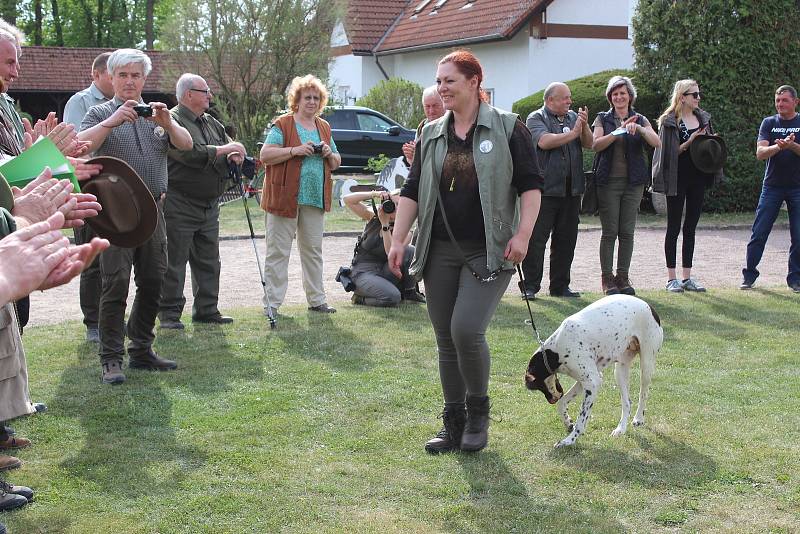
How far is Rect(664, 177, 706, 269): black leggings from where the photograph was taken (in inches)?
420

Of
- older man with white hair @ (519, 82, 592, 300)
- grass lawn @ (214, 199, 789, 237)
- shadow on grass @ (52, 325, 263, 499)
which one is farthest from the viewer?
grass lawn @ (214, 199, 789, 237)

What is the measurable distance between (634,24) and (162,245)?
14101 mm

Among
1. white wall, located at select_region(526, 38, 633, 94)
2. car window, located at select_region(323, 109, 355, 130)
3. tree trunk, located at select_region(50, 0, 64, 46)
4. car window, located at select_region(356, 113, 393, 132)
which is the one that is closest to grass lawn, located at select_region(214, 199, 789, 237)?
car window, located at select_region(323, 109, 355, 130)

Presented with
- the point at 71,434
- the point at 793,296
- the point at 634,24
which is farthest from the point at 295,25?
the point at 71,434

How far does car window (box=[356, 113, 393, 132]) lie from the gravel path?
31.4ft

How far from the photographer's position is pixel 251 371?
7023 millimetres

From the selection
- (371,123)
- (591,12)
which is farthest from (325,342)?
(591,12)

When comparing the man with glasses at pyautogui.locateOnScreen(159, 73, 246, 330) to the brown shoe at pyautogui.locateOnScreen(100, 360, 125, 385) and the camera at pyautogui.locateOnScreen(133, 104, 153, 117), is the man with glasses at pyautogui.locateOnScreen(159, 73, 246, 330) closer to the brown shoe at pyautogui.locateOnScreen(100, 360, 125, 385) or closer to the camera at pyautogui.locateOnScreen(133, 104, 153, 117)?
the camera at pyautogui.locateOnScreen(133, 104, 153, 117)

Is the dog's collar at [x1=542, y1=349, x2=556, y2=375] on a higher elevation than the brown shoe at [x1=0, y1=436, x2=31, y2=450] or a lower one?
higher

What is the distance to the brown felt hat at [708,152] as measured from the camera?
10.3m

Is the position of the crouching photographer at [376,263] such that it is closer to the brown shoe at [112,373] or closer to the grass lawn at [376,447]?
the grass lawn at [376,447]

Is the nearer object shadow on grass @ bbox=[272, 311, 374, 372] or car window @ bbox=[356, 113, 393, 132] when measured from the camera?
shadow on grass @ bbox=[272, 311, 374, 372]

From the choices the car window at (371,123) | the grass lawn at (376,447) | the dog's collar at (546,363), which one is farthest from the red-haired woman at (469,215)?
the car window at (371,123)

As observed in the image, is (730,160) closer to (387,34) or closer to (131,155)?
(131,155)
